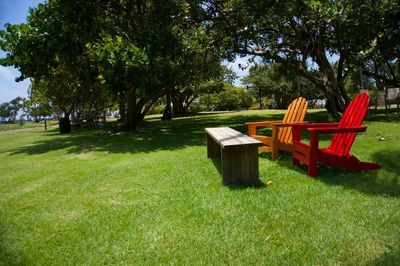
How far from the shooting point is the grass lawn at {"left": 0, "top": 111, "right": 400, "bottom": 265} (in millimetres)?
2904

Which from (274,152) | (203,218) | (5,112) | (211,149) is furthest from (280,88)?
(5,112)

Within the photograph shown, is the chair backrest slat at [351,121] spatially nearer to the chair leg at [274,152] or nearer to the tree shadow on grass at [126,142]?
the chair leg at [274,152]

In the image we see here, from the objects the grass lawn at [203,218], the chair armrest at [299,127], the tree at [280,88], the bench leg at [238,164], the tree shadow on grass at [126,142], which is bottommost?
the grass lawn at [203,218]

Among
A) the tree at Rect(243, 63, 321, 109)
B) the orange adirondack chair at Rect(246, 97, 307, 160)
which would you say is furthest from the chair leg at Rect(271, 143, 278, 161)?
the tree at Rect(243, 63, 321, 109)

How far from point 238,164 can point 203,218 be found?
1270 mm

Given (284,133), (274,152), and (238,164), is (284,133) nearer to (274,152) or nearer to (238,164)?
(274,152)

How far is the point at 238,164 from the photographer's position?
473 centimetres

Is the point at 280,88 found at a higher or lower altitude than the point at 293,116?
higher

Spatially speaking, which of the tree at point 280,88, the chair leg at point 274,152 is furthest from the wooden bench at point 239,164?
the tree at point 280,88

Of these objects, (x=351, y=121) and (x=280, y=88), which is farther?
(x=280, y=88)

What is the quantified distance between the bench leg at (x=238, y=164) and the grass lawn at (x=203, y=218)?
20 centimetres

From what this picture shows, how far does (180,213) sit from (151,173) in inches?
89.6

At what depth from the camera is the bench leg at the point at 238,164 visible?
4723mm

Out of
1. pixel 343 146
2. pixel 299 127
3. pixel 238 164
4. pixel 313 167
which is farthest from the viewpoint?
pixel 299 127
